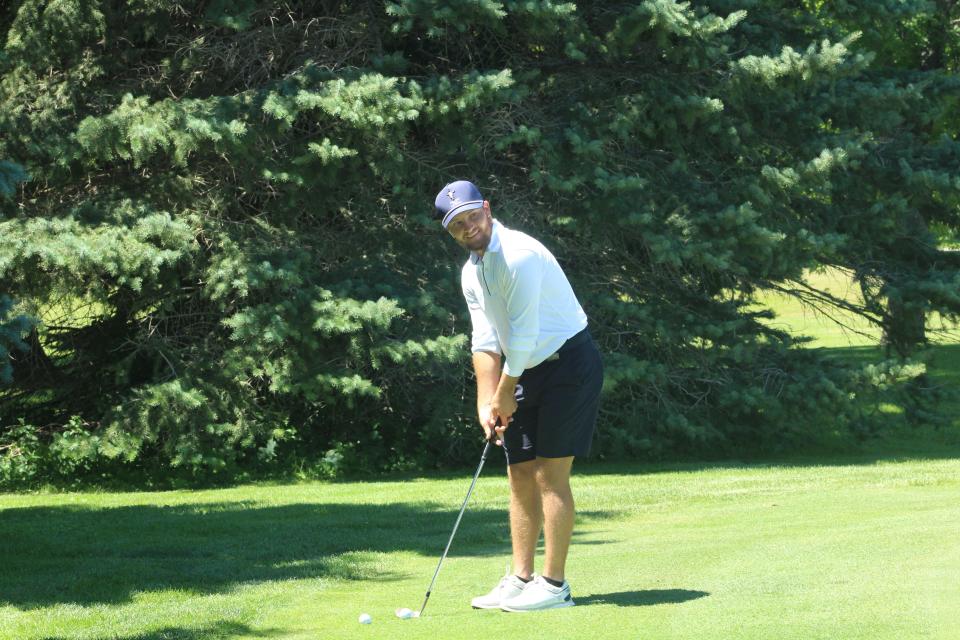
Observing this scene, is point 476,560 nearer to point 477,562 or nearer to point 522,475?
point 477,562

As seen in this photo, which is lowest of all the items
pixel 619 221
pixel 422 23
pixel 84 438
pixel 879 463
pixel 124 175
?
pixel 879 463

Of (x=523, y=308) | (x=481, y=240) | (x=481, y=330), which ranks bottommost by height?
(x=481, y=330)

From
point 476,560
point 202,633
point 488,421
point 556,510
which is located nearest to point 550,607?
point 556,510

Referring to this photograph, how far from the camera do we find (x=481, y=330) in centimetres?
635

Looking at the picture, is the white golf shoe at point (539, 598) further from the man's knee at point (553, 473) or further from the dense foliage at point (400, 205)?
the dense foliage at point (400, 205)

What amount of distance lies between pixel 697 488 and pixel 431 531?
3.24 metres

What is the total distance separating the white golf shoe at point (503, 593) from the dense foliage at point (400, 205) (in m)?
6.18

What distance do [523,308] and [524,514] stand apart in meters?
1.09

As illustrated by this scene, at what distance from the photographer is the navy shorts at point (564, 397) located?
20.1 ft

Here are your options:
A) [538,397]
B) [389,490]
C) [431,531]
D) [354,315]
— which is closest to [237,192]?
[354,315]

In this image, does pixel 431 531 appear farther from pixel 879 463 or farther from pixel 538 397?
pixel 879 463

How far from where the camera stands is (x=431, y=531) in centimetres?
937

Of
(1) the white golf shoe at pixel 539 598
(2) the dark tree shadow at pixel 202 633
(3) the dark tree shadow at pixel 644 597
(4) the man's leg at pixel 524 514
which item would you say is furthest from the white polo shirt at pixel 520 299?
(2) the dark tree shadow at pixel 202 633

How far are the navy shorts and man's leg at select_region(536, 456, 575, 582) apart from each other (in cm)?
9
